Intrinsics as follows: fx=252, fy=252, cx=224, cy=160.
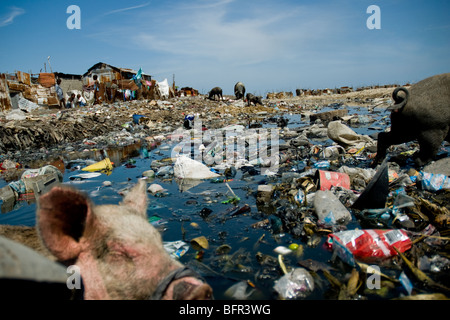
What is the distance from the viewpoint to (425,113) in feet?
15.2

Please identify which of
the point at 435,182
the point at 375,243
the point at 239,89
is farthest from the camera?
the point at 239,89

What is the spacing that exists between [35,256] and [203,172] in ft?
15.1

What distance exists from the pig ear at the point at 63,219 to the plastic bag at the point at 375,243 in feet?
6.82

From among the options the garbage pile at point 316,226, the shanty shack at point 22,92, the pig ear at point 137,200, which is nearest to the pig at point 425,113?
the garbage pile at point 316,226

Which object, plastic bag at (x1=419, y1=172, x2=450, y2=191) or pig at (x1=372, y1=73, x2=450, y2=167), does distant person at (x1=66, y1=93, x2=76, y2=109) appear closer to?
pig at (x1=372, y1=73, x2=450, y2=167)

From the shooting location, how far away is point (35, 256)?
29.2 inches

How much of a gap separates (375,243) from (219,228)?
169 centimetres

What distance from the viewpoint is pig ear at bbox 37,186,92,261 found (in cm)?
125

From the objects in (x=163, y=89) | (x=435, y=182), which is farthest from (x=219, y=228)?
(x=163, y=89)

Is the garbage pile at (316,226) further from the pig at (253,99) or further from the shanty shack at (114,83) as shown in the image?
the shanty shack at (114,83)

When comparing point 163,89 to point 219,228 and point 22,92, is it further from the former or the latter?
point 219,228

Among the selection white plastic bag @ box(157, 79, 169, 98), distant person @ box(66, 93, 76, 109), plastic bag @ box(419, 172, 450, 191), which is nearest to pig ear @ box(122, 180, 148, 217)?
plastic bag @ box(419, 172, 450, 191)
